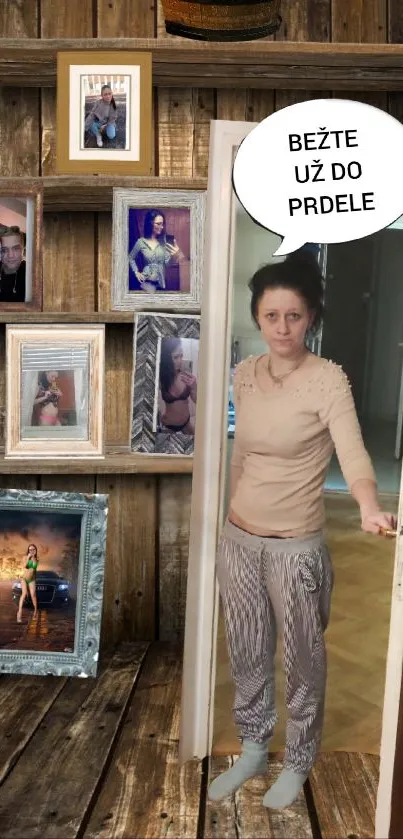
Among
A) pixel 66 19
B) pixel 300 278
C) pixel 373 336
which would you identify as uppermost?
Answer: pixel 66 19

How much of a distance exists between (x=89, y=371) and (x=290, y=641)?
917 mm

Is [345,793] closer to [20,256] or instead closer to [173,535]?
[173,535]

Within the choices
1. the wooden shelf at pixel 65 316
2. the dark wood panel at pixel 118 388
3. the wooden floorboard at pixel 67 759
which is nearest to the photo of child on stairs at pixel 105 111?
the wooden shelf at pixel 65 316

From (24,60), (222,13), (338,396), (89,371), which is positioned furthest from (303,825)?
(24,60)

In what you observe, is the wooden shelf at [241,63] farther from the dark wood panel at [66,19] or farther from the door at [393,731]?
the door at [393,731]

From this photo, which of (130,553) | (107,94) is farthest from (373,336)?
(130,553)

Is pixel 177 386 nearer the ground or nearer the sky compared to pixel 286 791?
nearer the sky

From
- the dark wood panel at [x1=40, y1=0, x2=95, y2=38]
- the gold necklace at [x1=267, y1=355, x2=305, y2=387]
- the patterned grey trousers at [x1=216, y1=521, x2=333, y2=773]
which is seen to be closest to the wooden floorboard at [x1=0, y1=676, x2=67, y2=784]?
the patterned grey trousers at [x1=216, y1=521, x2=333, y2=773]

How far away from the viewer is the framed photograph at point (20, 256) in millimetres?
2158

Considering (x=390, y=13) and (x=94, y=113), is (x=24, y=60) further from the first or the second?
(x=390, y=13)

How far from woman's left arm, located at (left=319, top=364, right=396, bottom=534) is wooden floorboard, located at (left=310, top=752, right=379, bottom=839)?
0.53 m

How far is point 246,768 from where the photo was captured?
1698 millimetres

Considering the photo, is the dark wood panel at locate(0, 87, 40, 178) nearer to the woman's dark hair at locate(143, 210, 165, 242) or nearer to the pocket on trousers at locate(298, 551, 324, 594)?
the woman's dark hair at locate(143, 210, 165, 242)

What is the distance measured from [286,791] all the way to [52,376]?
45.6 inches
